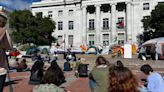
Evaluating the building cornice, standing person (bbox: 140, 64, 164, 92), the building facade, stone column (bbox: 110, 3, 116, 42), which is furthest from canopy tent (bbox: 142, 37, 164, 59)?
the building cornice

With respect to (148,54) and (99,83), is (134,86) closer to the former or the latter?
(99,83)

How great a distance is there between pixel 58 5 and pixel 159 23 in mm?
31802

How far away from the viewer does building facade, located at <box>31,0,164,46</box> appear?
67062 millimetres

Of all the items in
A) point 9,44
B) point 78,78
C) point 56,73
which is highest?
point 9,44

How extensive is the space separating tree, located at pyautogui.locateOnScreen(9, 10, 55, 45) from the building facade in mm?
10730

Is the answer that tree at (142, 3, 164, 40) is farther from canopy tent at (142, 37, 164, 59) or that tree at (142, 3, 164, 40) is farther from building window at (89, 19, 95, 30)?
building window at (89, 19, 95, 30)

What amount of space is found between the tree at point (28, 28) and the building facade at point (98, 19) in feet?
35.2

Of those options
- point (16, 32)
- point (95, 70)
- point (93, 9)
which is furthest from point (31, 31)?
point (95, 70)

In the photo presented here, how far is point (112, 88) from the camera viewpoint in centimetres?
406

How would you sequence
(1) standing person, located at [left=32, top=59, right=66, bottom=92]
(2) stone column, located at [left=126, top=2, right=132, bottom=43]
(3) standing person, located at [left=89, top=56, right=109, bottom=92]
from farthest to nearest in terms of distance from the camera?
(2) stone column, located at [left=126, top=2, right=132, bottom=43] < (3) standing person, located at [left=89, top=56, right=109, bottom=92] < (1) standing person, located at [left=32, top=59, right=66, bottom=92]

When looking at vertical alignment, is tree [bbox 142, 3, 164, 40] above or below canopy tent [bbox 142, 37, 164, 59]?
above

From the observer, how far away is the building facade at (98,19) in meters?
67.1

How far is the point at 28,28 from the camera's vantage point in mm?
60688

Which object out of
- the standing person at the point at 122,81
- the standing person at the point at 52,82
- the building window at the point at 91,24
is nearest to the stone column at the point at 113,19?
the building window at the point at 91,24
